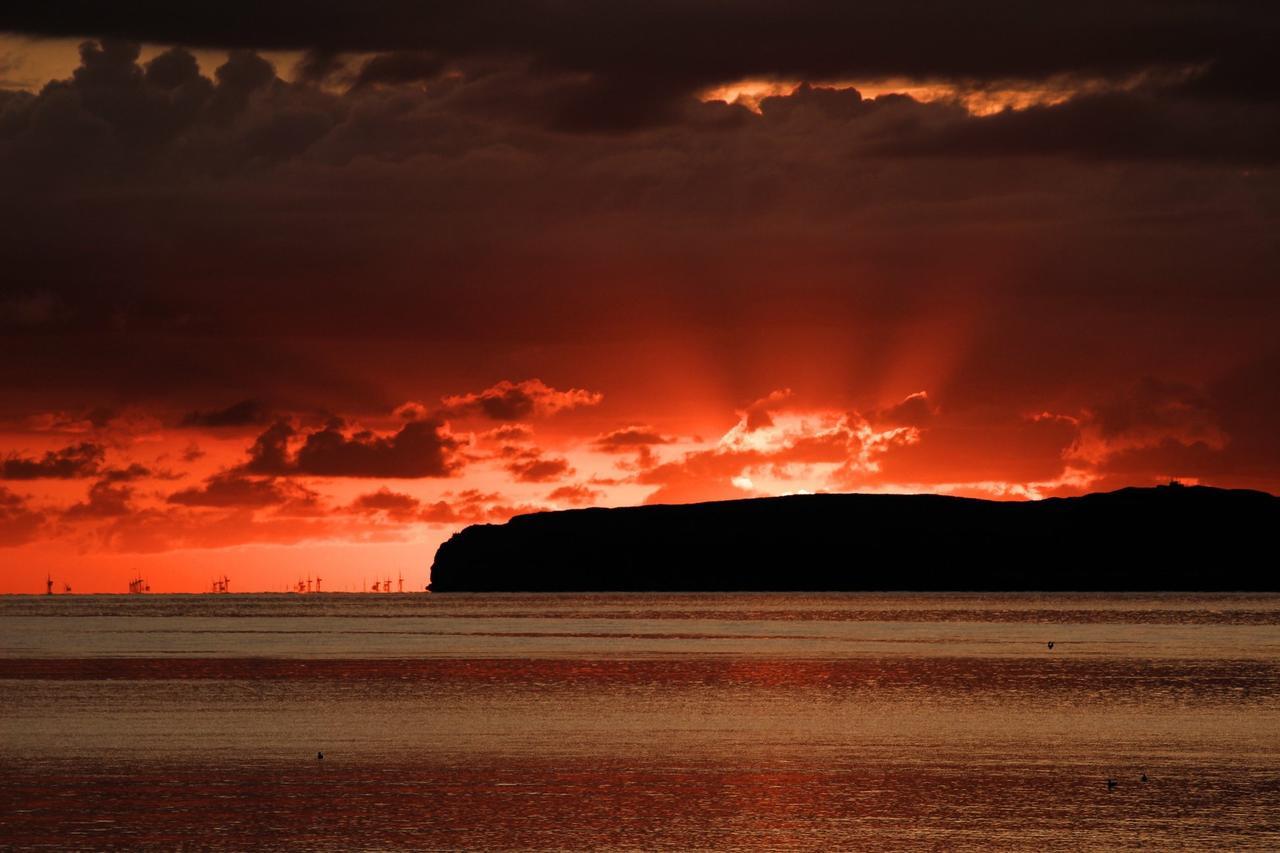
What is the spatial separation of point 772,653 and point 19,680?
233 ft

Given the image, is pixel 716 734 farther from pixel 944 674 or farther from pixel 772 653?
pixel 772 653

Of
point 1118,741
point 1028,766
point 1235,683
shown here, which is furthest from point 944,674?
point 1028,766

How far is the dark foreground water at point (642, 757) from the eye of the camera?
5291cm

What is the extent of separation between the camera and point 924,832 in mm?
52438

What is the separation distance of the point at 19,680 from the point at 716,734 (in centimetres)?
6309

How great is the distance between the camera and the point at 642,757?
237 feet

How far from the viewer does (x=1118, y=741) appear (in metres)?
78.2

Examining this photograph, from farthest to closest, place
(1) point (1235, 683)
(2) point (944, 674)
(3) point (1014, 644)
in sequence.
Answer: (3) point (1014, 644) → (2) point (944, 674) → (1) point (1235, 683)

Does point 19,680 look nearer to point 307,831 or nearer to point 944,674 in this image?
point 944,674

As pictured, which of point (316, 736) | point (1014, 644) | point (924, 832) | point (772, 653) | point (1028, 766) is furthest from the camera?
point (1014, 644)

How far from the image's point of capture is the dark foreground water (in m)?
52.9

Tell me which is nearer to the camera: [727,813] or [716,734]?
[727,813]

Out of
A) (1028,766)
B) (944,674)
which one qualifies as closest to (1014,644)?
(944,674)

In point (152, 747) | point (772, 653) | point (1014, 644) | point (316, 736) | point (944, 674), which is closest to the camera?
point (152, 747)
